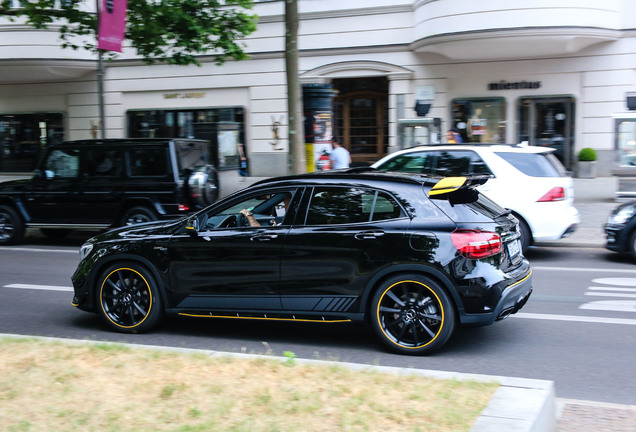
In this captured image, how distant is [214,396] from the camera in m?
4.29

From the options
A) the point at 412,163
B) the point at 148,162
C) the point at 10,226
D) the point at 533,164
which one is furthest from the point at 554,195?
the point at 10,226

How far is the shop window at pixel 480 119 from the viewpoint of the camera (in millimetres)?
18672

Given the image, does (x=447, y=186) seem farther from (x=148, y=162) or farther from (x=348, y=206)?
(x=148, y=162)

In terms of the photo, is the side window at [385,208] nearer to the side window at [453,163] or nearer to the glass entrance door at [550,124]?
the side window at [453,163]

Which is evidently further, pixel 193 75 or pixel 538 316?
pixel 193 75

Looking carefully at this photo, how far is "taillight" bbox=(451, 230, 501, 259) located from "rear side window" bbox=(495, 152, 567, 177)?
4911 millimetres

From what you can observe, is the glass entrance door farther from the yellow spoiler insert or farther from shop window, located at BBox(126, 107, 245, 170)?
the yellow spoiler insert

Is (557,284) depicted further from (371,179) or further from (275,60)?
(275,60)

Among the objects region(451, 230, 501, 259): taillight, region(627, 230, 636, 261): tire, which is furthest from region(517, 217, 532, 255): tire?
region(451, 230, 501, 259): taillight

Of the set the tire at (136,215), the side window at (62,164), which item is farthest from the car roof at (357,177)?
the side window at (62,164)

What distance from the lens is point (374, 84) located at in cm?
2083

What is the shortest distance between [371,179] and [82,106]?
64.6 ft

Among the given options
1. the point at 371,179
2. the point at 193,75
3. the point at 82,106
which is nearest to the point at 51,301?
the point at 371,179

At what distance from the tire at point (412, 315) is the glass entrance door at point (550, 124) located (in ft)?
45.4
